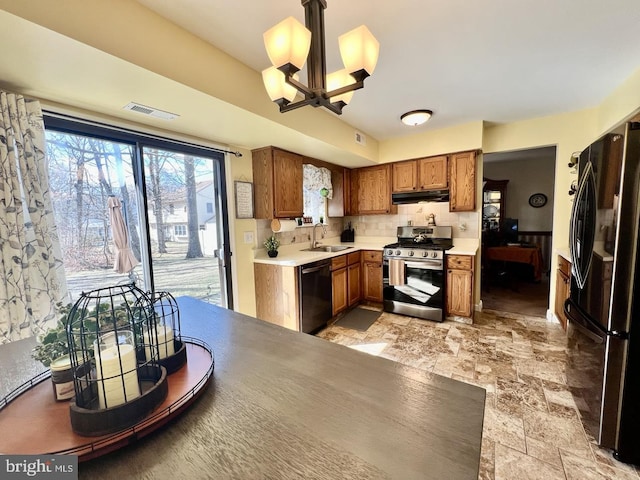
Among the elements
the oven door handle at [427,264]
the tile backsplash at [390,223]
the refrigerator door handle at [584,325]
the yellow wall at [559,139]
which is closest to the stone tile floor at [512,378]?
the refrigerator door handle at [584,325]

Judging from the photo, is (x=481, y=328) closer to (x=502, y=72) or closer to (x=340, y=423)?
(x=502, y=72)

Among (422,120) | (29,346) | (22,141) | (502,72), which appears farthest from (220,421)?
(422,120)

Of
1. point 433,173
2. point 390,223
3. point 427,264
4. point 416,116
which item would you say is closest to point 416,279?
point 427,264

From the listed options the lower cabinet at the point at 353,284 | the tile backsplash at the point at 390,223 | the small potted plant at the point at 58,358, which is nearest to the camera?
the small potted plant at the point at 58,358

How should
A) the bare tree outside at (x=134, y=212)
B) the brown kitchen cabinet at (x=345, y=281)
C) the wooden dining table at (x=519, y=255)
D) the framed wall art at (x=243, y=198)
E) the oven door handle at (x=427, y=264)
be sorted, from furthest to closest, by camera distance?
1. the wooden dining table at (x=519, y=255)
2. the brown kitchen cabinet at (x=345, y=281)
3. the oven door handle at (x=427, y=264)
4. the framed wall art at (x=243, y=198)
5. the bare tree outside at (x=134, y=212)

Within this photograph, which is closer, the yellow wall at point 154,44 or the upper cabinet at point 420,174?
the yellow wall at point 154,44

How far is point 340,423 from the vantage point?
679 millimetres

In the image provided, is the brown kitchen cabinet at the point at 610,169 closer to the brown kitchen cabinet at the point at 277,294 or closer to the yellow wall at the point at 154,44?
the yellow wall at the point at 154,44

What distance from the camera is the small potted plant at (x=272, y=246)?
3113 millimetres

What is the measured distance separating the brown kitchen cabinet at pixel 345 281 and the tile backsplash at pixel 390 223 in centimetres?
65

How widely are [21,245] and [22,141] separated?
1.89 ft

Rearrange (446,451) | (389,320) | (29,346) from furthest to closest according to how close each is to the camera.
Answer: (389,320) < (29,346) < (446,451)

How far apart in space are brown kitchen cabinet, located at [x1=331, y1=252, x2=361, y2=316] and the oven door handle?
0.76m

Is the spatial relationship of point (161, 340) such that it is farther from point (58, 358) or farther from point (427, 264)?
point (427, 264)
